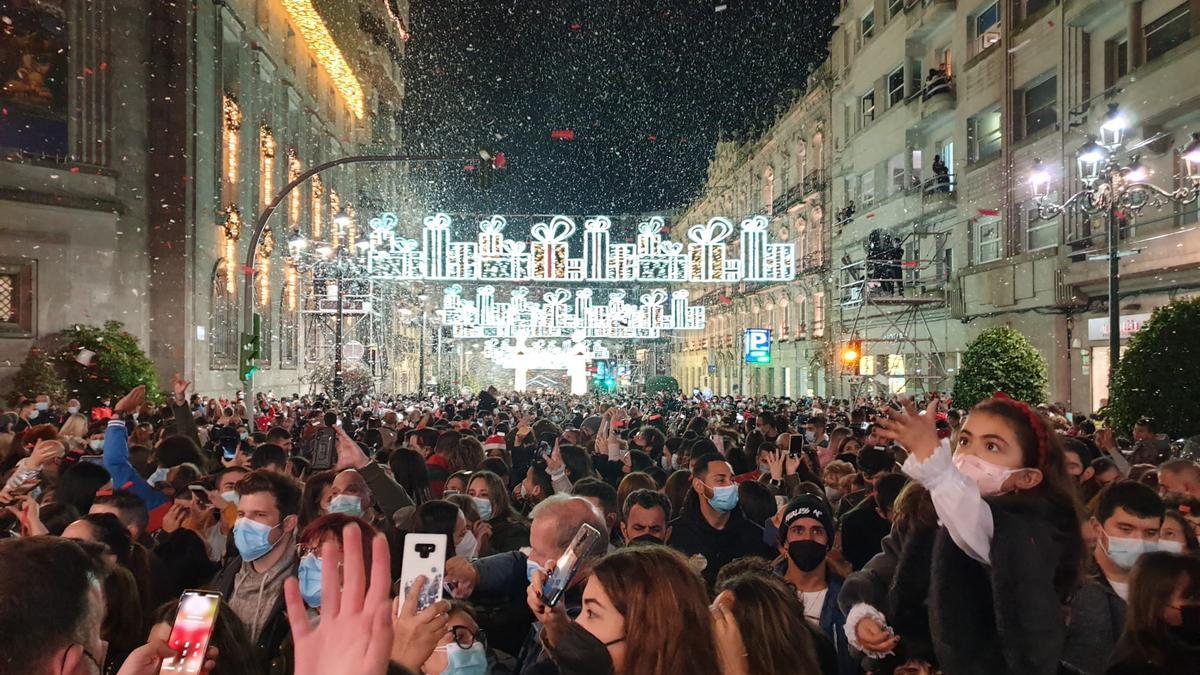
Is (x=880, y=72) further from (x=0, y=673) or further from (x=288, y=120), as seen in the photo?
(x=0, y=673)

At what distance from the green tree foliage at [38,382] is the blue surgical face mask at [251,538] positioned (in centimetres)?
2158

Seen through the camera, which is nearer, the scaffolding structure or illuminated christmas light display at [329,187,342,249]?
the scaffolding structure

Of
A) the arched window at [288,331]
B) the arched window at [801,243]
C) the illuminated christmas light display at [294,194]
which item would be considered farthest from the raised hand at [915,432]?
the arched window at [801,243]

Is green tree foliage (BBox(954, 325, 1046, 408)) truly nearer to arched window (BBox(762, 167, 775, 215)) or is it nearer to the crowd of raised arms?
the crowd of raised arms

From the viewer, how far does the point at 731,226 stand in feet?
106

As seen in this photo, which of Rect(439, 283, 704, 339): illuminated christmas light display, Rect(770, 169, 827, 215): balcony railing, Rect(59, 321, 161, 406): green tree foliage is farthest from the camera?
Rect(439, 283, 704, 339): illuminated christmas light display

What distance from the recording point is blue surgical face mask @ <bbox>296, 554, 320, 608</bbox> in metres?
4.82

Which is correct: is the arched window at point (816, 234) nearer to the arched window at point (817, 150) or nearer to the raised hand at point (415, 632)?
the arched window at point (817, 150)

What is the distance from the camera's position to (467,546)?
19.5 feet

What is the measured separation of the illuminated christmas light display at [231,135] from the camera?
32.7 m

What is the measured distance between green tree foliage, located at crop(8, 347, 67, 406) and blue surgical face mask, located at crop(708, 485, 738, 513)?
21598 mm

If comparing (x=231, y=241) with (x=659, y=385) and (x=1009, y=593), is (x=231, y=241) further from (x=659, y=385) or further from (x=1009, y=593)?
(x=659, y=385)

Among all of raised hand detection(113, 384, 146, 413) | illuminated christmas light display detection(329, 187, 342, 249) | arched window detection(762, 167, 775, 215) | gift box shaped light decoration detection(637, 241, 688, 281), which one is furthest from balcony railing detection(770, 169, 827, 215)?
raised hand detection(113, 384, 146, 413)

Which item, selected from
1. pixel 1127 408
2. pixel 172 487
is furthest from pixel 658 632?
pixel 1127 408
